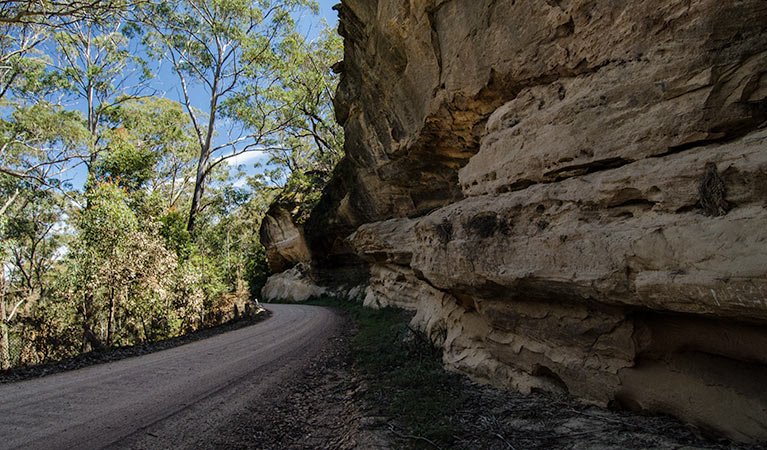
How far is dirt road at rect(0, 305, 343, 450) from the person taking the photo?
4184mm

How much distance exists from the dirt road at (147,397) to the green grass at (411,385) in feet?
5.36

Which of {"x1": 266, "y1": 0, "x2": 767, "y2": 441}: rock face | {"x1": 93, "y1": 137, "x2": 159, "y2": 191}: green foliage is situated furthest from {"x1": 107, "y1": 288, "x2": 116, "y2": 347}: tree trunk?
{"x1": 266, "y1": 0, "x2": 767, "y2": 441}: rock face

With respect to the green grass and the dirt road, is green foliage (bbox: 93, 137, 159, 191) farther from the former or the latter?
the green grass

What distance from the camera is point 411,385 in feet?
17.2

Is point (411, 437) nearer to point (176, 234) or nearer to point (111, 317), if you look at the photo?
point (111, 317)

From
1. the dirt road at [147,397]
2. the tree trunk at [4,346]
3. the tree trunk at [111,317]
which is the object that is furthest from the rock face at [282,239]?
the dirt road at [147,397]

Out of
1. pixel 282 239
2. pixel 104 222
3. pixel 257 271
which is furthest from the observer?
pixel 257 271

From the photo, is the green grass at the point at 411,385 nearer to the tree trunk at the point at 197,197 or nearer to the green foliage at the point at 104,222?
the green foliage at the point at 104,222

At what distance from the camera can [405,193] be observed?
46.8ft

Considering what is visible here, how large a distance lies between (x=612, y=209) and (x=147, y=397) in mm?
7199

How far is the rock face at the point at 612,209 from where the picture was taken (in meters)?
2.90

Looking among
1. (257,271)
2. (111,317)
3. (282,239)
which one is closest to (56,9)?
(111,317)

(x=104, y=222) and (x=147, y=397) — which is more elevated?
(x=104, y=222)

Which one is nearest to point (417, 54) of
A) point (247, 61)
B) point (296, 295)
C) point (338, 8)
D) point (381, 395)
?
point (338, 8)
